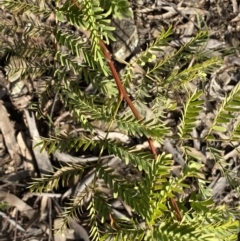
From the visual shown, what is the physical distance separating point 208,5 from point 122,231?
156 cm

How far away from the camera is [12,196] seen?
2201 mm

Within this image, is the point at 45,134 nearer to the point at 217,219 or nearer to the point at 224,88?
the point at 224,88

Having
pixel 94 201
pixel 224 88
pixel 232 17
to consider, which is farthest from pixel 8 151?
pixel 232 17

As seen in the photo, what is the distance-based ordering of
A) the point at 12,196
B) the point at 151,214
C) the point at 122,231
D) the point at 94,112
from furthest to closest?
the point at 12,196 < the point at 94,112 < the point at 122,231 < the point at 151,214

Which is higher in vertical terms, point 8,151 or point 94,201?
point 94,201

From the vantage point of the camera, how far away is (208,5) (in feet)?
7.81

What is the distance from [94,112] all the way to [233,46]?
120 cm

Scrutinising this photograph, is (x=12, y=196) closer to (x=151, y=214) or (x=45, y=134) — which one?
(x=45, y=134)

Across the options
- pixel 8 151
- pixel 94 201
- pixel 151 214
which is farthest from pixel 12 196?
pixel 151 214

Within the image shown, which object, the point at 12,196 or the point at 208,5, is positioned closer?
the point at 12,196

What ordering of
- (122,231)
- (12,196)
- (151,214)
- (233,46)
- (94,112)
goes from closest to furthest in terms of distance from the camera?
(151,214)
(122,231)
(94,112)
(12,196)
(233,46)

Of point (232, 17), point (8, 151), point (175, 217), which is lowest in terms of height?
point (8, 151)

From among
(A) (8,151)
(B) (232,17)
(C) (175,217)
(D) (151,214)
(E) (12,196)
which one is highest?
(D) (151,214)

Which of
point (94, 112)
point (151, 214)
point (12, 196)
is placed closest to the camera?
point (151, 214)
